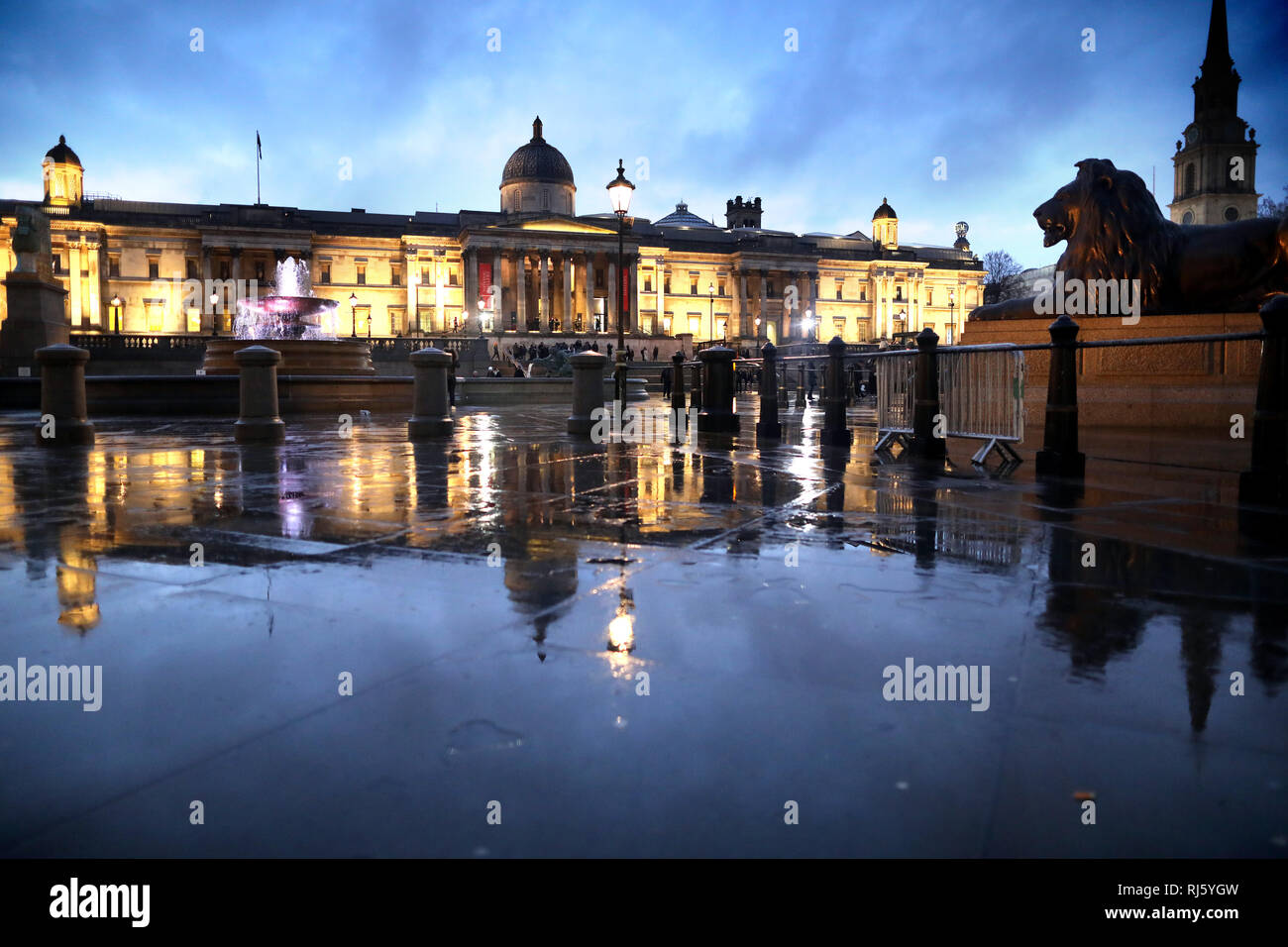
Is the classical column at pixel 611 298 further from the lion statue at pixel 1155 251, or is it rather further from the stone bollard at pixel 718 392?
the lion statue at pixel 1155 251

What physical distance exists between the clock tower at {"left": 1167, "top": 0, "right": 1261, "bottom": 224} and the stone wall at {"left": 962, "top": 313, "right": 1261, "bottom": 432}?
303 ft

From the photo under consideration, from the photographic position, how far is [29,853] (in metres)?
1.93

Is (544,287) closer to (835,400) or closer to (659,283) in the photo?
(659,283)

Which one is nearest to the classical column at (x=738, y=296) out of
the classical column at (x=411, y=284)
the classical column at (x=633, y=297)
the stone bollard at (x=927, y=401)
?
the classical column at (x=633, y=297)

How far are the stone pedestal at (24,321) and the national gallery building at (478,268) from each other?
51336 millimetres

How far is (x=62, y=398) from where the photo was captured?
40.8 feet

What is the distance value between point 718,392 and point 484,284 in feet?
219

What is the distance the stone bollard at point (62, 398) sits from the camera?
485 inches

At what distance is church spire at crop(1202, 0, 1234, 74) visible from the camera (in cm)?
8631

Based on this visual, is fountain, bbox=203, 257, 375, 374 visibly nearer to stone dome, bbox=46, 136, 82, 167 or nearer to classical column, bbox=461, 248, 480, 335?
classical column, bbox=461, 248, 480, 335

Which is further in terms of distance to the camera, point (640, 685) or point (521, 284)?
point (521, 284)

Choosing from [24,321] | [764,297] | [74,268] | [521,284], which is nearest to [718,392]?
[24,321]

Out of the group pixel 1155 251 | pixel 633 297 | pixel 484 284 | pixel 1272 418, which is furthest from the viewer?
pixel 633 297
